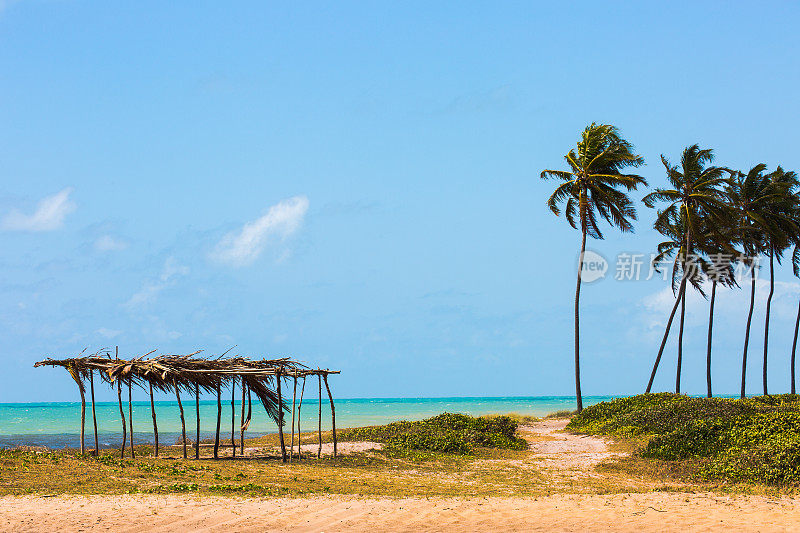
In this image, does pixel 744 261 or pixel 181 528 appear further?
pixel 744 261

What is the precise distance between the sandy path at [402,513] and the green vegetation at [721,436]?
6.06ft

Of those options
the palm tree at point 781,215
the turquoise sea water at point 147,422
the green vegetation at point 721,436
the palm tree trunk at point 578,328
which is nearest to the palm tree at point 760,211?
the palm tree at point 781,215

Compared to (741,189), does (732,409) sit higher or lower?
lower

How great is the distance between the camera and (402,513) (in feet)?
34.6

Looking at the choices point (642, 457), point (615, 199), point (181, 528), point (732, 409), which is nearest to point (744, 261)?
point (615, 199)

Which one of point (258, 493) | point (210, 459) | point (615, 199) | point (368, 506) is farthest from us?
point (615, 199)

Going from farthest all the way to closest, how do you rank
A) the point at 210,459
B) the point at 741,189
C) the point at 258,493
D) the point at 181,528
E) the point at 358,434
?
the point at 741,189 < the point at 358,434 < the point at 210,459 < the point at 258,493 < the point at 181,528

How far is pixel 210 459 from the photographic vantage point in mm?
17328

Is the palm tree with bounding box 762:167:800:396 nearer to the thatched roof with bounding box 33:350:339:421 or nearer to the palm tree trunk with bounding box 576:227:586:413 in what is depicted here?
the palm tree trunk with bounding box 576:227:586:413

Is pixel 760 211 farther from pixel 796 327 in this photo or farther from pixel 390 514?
pixel 390 514

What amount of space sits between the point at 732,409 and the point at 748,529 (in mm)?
11905

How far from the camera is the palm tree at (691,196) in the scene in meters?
34.0

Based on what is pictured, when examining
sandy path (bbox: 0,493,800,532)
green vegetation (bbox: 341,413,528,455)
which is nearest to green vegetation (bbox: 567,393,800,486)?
sandy path (bbox: 0,493,800,532)

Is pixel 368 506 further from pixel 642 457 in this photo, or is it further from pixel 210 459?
pixel 642 457
